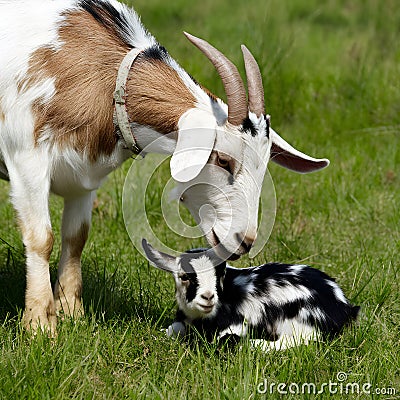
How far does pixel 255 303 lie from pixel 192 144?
83 cm

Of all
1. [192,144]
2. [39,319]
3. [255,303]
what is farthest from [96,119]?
[255,303]

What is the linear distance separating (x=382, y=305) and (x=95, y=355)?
1492mm

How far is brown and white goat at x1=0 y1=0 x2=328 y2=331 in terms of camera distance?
3.48m

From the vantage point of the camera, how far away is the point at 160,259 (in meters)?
3.82

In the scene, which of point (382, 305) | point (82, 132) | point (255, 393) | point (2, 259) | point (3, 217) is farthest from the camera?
point (3, 217)

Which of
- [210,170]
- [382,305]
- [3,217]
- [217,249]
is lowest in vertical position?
[3,217]

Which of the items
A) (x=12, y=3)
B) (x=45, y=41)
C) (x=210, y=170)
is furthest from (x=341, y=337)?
(x=12, y=3)

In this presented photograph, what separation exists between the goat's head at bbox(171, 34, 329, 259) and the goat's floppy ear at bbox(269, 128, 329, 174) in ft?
0.66

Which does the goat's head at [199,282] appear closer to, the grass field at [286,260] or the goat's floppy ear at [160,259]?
the goat's floppy ear at [160,259]

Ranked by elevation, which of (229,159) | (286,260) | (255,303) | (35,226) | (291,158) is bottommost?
(286,260)

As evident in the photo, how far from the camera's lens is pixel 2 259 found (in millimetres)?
4719

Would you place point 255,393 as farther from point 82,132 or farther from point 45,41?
point 45,41

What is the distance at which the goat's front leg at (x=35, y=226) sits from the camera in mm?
3662

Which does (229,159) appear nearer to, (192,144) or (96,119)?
(192,144)
